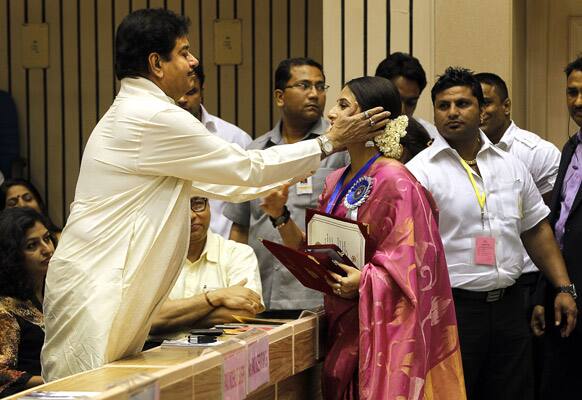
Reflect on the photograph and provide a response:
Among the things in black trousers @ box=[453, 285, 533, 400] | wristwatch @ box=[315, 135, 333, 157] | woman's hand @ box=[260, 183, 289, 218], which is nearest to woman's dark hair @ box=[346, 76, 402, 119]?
wristwatch @ box=[315, 135, 333, 157]

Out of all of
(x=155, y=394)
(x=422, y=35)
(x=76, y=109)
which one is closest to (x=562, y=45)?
(x=422, y=35)

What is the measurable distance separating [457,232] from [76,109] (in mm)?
4382

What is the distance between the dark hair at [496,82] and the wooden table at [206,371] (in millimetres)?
2204

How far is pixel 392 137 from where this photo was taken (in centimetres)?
379

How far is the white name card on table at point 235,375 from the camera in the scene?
297 centimetres

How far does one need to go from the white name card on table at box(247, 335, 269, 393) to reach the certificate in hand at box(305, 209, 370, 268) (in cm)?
45

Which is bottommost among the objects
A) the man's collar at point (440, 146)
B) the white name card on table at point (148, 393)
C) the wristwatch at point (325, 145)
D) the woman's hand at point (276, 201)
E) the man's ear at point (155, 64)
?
the white name card on table at point (148, 393)

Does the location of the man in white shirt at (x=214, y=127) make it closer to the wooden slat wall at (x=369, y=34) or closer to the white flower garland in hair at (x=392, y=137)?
the wooden slat wall at (x=369, y=34)

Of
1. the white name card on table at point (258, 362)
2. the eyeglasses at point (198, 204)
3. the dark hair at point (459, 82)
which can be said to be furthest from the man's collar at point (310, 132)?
the white name card on table at point (258, 362)

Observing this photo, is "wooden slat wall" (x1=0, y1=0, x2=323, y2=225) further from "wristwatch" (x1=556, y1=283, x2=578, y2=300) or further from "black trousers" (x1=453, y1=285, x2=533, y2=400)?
"black trousers" (x1=453, y1=285, x2=533, y2=400)

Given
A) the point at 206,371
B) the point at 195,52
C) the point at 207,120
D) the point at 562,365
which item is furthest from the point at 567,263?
the point at 195,52

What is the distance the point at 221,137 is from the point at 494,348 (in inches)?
73.5

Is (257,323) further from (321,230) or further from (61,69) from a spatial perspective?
(61,69)

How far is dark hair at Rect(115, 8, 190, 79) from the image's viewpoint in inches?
139
